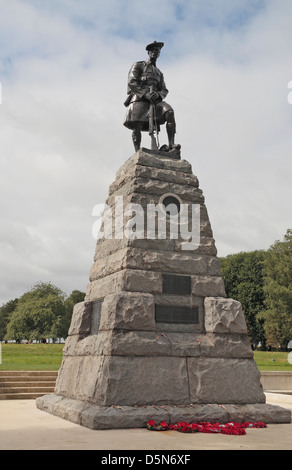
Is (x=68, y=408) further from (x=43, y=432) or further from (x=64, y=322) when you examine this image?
(x=64, y=322)

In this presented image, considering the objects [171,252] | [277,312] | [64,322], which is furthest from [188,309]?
[64,322]

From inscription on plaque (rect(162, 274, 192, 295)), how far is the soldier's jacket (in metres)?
4.23

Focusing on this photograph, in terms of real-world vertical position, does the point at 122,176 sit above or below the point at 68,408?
above

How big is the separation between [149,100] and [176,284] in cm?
426

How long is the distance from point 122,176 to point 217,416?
16.3ft

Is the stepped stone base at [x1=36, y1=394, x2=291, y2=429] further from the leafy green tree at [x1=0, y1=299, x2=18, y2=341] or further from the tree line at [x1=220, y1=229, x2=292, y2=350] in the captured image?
the leafy green tree at [x1=0, y1=299, x2=18, y2=341]

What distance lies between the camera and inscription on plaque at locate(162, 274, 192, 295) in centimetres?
A: 814

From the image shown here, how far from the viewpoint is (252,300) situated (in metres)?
41.9

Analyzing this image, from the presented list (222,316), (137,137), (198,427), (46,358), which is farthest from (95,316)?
(46,358)

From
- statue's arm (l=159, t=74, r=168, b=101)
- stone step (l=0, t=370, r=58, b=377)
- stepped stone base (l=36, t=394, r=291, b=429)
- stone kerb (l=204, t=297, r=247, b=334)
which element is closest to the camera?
stepped stone base (l=36, t=394, r=291, b=429)

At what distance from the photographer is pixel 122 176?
947 centimetres

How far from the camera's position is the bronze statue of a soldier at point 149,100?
392 inches

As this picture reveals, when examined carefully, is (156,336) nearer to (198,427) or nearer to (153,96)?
(198,427)

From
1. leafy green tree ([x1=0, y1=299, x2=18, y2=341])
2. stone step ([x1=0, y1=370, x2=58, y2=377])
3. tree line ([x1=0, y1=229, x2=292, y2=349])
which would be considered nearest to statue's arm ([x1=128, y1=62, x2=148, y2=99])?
stone step ([x1=0, y1=370, x2=58, y2=377])
